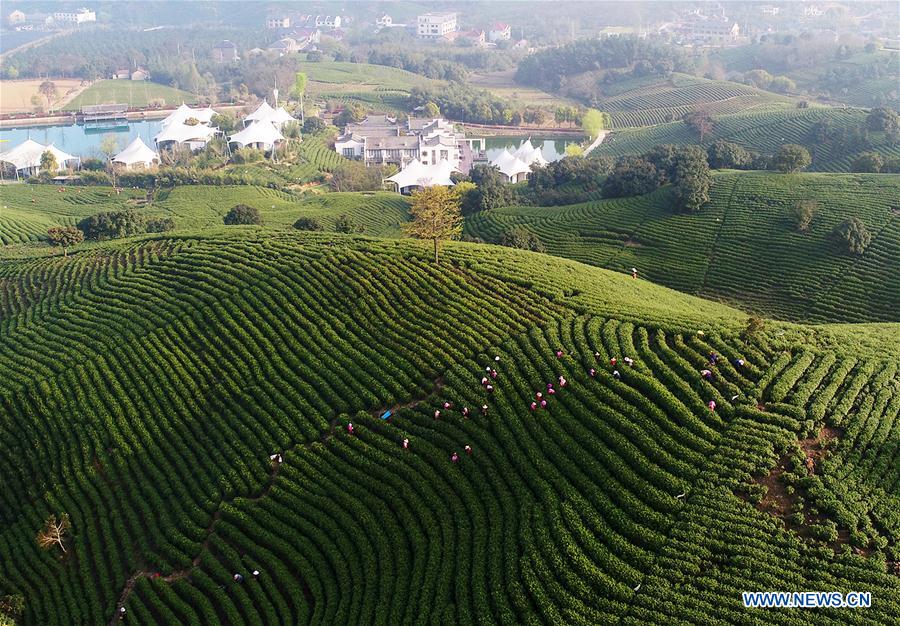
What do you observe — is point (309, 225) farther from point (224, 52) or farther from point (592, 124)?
point (224, 52)

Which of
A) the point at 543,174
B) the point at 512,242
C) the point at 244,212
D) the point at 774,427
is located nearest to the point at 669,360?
the point at 774,427

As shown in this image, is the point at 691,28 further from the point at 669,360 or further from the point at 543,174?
the point at 669,360

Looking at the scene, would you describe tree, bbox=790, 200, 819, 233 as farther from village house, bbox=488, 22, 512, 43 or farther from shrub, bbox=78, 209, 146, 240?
village house, bbox=488, 22, 512, 43

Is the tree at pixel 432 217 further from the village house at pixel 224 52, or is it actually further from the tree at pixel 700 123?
the village house at pixel 224 52

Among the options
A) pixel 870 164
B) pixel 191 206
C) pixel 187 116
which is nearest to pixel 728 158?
pixel 870 164

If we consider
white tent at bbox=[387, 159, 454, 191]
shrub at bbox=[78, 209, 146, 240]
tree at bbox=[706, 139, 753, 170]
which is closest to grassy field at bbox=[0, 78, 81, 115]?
white tent at bbox=[387, 159, 454, 191]
